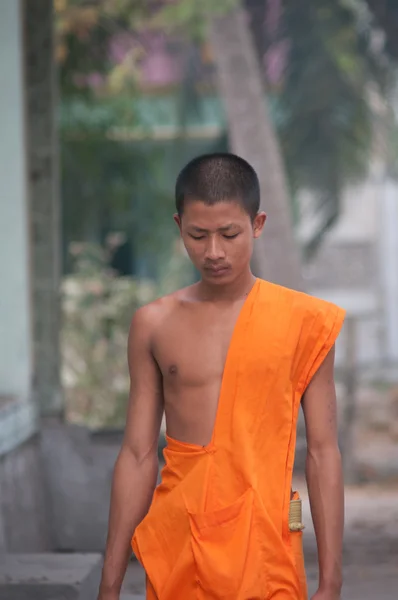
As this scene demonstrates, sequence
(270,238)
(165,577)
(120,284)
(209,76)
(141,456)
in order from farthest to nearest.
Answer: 1. (209,76)
2. (120,284)
3. (270,238)
4. (141,456)
5. (165,577)

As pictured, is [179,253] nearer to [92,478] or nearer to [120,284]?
[120,284]

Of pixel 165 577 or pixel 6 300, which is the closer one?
pixel 165 577

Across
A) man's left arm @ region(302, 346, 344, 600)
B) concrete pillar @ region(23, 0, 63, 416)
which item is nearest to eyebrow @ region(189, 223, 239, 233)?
man's left arm @ region(302, 346, 344, 600)

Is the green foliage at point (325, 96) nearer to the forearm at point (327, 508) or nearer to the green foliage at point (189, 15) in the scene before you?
the green foliage at point (189, 15)

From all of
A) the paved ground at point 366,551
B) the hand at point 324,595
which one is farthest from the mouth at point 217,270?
the paved ground at point 366,551

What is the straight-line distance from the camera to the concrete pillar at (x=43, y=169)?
19.8ft

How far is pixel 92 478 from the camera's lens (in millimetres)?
5883

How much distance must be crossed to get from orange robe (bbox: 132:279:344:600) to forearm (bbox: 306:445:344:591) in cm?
5

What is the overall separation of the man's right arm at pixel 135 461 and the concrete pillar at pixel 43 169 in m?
3.29

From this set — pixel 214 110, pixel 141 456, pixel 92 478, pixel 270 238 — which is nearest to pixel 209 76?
pixel 214 110

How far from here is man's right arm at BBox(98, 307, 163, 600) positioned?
2654mm

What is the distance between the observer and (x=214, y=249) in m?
2.50

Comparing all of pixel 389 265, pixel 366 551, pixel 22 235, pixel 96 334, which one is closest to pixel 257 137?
pixel 96 334

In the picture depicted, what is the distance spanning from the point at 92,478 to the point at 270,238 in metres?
4.51
